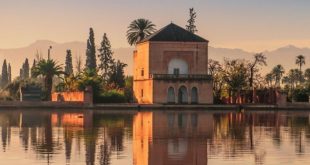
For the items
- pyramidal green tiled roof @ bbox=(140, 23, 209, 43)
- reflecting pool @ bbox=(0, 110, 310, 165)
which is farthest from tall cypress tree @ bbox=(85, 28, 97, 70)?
reflecting pool @ bbox=(0, 110, 310, 165)

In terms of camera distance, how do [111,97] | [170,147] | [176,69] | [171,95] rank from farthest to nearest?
1. [176,69]
2. [171,95]
3. [111,97]
4. [170,147]

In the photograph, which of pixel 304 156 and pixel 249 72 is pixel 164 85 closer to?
pixel 249 72

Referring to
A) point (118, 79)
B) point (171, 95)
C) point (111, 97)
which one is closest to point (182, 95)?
point (171, 95)

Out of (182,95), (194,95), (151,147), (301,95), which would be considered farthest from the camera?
(301,95)

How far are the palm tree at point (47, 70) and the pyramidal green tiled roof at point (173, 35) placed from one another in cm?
1032

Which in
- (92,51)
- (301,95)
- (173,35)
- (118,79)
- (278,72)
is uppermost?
(278,72)

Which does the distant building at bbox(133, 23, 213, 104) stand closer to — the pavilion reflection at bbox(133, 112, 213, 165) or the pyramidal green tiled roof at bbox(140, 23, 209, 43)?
the pyramidal green tiled roof at bbox(140, 23, 209, 43)

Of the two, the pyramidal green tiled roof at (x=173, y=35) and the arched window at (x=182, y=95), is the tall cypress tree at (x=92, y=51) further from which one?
the arched window at (x=182, y=95)

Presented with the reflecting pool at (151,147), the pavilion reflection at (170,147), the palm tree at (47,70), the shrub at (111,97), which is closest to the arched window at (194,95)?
the shrub at (111,97)

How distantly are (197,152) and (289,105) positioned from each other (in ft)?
173

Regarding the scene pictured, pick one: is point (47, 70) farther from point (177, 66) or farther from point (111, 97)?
point (177, 66)

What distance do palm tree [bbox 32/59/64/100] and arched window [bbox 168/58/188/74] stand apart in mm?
11739

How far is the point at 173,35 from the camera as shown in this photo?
260 feet

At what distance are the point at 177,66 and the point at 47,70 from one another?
45.8ft
